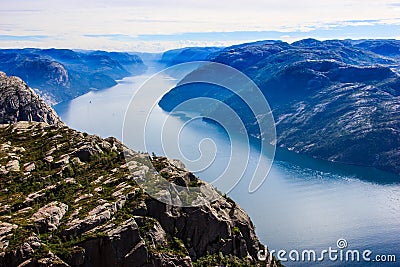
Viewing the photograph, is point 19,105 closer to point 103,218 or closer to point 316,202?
point 103,218

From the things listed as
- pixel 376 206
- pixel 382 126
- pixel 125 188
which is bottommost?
pixel 376 206

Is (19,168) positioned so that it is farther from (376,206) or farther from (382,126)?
(382,126)

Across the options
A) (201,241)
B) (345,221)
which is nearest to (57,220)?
(201,241)

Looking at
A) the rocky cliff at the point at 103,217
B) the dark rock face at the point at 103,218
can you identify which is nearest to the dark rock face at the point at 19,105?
the rocky cliff at the point at 103,217

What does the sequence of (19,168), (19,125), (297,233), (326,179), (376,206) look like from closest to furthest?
(19,168), (19,125), (297,233), (376,206), (326,179)

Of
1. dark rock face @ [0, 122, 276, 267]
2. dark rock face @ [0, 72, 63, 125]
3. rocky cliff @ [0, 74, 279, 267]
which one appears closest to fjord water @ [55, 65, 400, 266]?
dark rock face @ [0, 72, 63, 125]

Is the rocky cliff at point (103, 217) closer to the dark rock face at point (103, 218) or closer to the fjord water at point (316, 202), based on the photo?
the dark rock face at point (103, 218)

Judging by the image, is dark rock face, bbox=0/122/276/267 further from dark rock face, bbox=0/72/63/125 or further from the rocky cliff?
dark rock face, bbox=0/72/63/125
